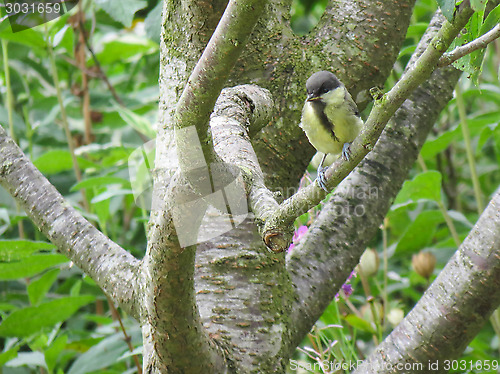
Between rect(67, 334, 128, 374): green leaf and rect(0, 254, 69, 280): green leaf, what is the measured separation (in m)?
0.20

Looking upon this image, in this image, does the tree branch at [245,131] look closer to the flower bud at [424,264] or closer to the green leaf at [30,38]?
the flower bud at [424,264]

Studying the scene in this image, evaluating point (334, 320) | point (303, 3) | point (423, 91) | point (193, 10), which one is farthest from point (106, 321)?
point (303, 3)

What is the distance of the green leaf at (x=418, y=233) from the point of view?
1.42 metres

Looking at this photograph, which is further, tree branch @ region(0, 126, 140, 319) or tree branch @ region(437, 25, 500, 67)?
tree branch @ region(0, 126, 140, 319)

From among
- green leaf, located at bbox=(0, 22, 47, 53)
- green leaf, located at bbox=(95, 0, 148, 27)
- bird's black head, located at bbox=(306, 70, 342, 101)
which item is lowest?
bird's black head, located at bbox=(306, 70, 342, 101)

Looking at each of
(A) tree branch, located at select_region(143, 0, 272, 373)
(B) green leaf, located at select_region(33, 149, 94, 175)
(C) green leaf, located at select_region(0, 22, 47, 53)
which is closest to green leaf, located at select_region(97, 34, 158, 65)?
(C) green leaf, located at select_region(0, 22, 47, 53)

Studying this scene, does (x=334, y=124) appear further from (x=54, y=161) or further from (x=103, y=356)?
(x=54, y=161)

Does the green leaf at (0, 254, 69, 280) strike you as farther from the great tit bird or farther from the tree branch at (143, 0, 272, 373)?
the great tit bird

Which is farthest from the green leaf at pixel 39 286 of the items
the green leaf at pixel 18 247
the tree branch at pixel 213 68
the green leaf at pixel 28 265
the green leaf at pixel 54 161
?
the tree branch at pixel 213 68

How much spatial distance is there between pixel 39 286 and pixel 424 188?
2.88ft

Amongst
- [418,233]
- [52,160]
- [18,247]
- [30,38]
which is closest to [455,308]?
[418,233]

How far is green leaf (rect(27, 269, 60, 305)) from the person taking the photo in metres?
1.25

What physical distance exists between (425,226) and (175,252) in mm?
978

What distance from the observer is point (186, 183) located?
2.05 ft
